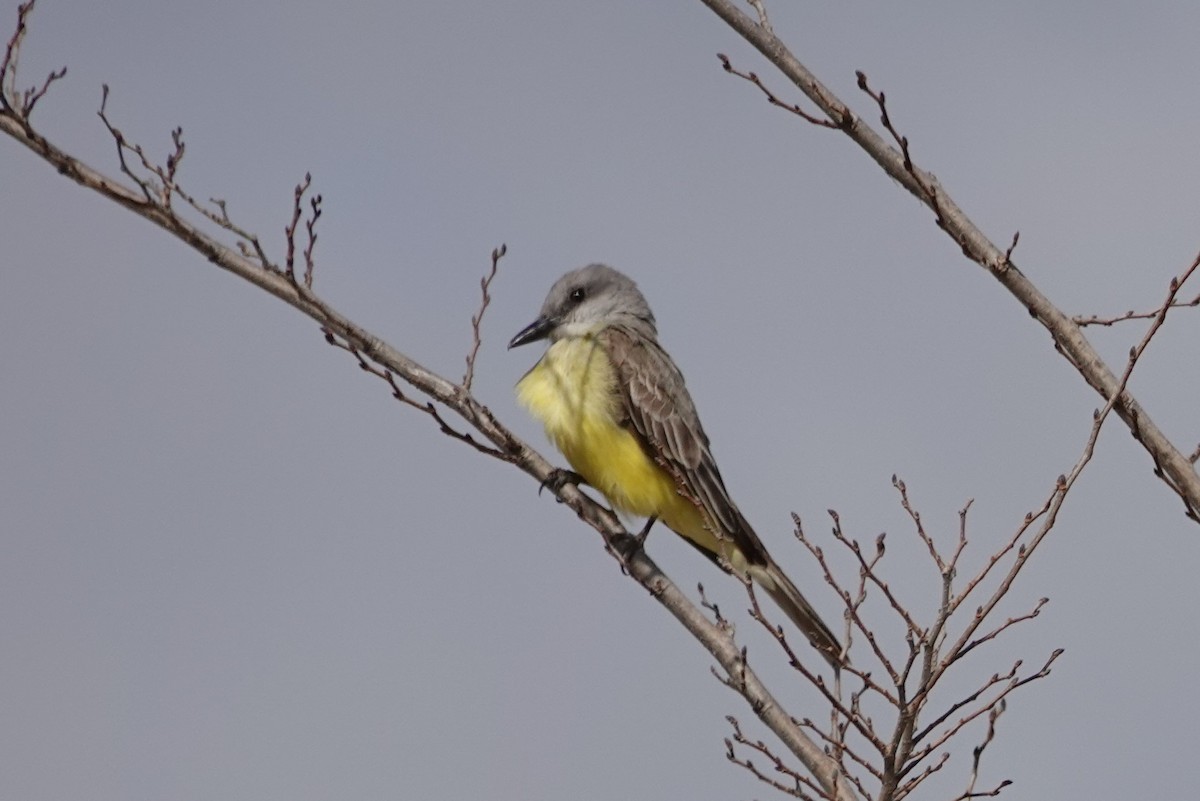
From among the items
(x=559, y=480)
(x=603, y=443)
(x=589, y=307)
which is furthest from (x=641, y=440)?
(x=589, y=307)

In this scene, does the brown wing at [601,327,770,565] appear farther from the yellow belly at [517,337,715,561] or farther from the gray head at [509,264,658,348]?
the gray head at [509,264,658,348]

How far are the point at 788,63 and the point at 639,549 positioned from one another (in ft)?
8.51

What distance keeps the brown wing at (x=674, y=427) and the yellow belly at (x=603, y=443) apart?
89mm

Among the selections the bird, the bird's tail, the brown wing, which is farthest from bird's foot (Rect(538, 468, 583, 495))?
the bird's tail

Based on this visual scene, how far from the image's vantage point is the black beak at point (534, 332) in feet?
31.5

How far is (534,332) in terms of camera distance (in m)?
9.70

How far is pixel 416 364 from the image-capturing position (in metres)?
6.78

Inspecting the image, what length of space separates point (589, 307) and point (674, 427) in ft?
4.77

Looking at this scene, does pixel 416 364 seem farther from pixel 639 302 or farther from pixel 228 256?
pixel 639 302

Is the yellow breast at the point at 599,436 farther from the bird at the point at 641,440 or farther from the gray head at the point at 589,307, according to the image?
the gray head at the point at 589,307

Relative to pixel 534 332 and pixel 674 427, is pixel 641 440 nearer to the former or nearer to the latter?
pixel 674 427

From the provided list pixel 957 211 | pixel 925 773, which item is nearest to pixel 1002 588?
pixel 925 773

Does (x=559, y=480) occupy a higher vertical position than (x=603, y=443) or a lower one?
lower

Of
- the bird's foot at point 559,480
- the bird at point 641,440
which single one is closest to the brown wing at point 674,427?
the bird at point 641,440
